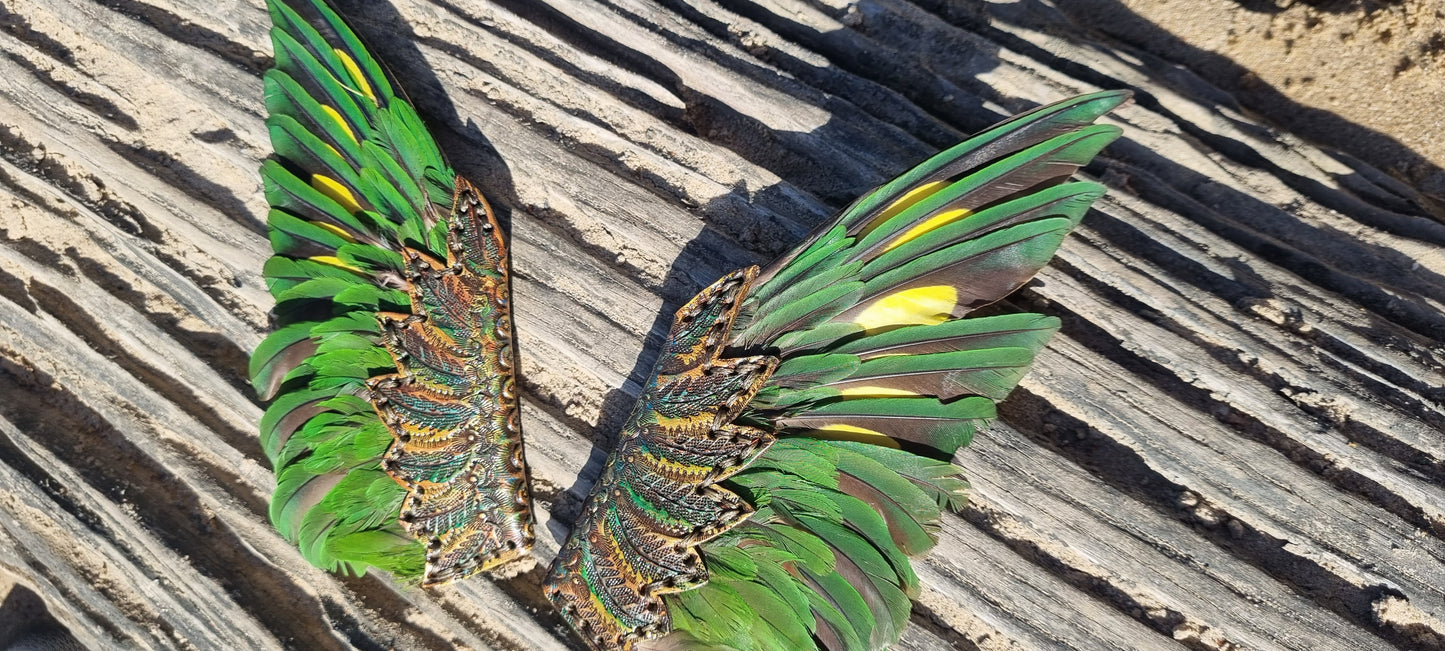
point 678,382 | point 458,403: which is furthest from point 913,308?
point 458,403

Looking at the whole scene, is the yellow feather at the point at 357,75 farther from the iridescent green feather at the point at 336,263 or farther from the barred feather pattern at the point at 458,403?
the barred feather pattern at the point at 458,403

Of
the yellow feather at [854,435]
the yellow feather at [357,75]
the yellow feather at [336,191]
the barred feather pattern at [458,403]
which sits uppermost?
the yellow feather at [357,75]

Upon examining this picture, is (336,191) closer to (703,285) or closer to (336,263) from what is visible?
(336,263)

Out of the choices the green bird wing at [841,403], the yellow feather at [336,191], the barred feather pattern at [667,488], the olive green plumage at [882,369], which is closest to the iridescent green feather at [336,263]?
the yellow feather at [336,191]

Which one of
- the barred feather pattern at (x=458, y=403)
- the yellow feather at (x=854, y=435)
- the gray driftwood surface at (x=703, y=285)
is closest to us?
the yellow feather at (x=854, y=435)

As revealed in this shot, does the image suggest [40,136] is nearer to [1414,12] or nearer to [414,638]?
[414,638]

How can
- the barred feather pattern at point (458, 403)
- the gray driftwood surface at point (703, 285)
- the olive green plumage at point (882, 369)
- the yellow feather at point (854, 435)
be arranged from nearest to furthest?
the olive green plumage at point (882, 369) < the yellow feather at point (854, 435) < the gray driftwood surface at point (703, 285) < the barred feather pattern at point (458, 403)

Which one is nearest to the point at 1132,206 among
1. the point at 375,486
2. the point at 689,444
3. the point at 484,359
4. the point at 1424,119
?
the point at 1424,119

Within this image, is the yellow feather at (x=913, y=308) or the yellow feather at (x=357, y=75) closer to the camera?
the yellow feather at (x=913, y=308)
